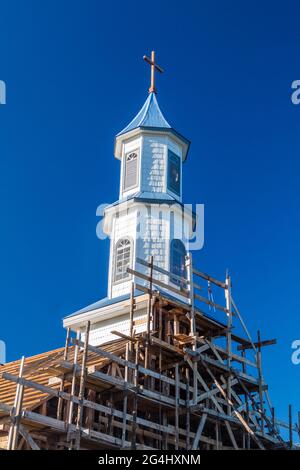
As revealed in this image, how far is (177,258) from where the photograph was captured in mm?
28906

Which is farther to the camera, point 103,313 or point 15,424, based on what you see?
point 103,313

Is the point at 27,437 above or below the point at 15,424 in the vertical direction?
below

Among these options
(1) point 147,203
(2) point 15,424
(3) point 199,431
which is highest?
(1) point 147,203

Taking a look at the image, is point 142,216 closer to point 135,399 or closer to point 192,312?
point 192,312

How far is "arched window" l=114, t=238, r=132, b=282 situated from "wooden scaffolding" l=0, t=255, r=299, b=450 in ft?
4.89

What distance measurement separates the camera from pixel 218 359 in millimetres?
24812

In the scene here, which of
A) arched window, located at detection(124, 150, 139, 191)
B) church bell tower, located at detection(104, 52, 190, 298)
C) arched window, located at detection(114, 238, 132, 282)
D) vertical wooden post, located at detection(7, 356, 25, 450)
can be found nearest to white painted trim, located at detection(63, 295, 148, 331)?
church bell tower, located at detection(104, 52, 190, 298)

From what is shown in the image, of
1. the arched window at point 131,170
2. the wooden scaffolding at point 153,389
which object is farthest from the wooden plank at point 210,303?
the arched window at point 131,170

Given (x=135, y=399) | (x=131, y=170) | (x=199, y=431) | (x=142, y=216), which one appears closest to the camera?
(x=135, y=399)

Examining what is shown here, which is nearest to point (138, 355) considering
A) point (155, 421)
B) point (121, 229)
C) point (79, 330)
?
point (155, 421)

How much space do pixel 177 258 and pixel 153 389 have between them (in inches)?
293

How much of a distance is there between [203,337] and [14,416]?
9281 mm

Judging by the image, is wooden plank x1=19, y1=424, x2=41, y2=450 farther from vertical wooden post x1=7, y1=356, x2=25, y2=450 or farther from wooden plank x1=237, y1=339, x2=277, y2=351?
wooden plank x1=237, y1=339, x2=277, y2=351

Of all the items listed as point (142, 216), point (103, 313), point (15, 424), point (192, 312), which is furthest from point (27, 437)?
point (142, 216)
